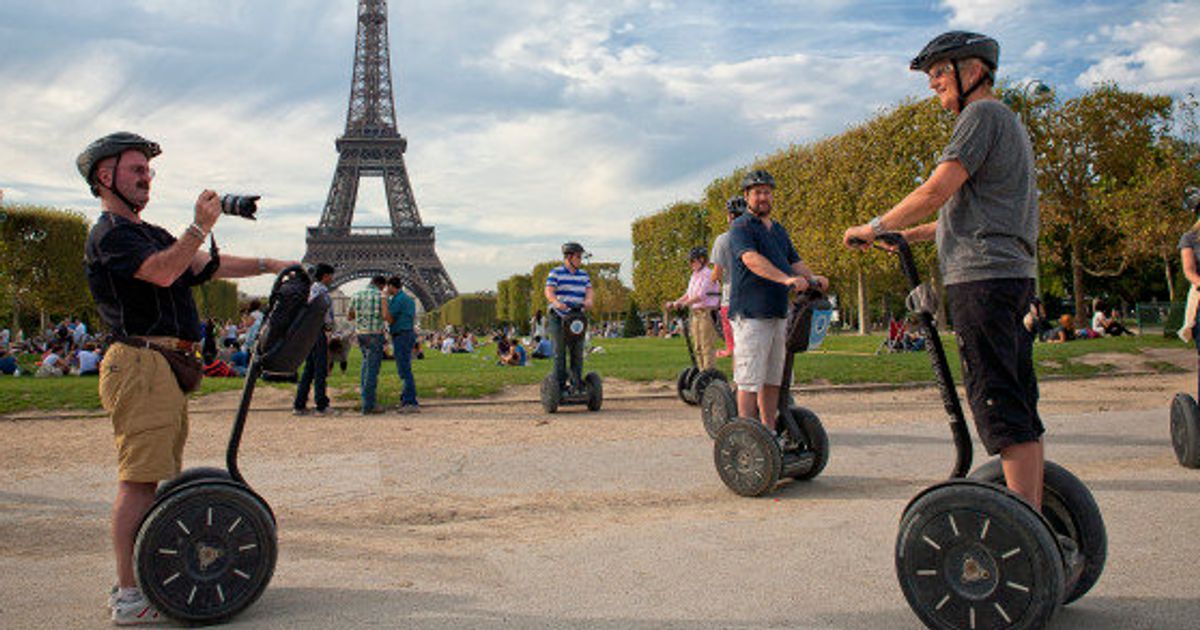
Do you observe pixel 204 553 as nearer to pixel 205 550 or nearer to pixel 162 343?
pixel 205 550

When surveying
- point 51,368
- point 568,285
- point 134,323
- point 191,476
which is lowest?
point 191,476

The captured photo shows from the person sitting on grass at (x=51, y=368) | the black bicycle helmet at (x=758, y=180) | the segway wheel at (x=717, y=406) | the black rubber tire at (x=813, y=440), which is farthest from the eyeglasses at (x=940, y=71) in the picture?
the person sitting on grass at (x=51, y=368)

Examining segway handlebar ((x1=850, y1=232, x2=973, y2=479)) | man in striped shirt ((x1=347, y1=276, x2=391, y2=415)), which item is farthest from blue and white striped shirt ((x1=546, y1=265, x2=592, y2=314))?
segway handlebar ((x1=850, y1=232, x2=973, y2=479))

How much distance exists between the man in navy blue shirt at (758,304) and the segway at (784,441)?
17cm

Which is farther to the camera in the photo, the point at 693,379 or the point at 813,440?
the point at 693,379

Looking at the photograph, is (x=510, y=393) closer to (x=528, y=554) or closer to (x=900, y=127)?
(x=528, y=554)

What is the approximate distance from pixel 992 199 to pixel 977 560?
1.27m

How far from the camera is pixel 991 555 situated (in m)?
2.80

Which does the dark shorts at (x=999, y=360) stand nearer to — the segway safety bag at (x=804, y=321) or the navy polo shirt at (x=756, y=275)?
the segway safety bag at (x=804, y=321)

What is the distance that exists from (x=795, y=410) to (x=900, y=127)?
33.3m

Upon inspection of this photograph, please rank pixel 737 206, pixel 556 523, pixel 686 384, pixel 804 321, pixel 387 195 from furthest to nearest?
pixel 387 195 → pixel 686 384 → pixel 737 206 → pixel 804 321 → pixel 556 523

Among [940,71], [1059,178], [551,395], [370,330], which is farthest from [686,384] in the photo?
[1059,178]

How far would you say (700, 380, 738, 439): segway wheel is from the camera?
7.05 m

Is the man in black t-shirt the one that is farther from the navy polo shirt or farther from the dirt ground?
the navy polo shirt
